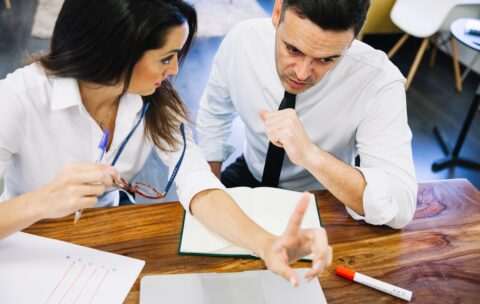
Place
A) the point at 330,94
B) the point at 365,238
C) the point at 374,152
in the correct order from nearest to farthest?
the point at 365,238, the point at 374,152, the point at 330,94

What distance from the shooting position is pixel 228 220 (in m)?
1.05

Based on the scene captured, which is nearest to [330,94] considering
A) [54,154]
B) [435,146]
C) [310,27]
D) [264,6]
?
[310,27]

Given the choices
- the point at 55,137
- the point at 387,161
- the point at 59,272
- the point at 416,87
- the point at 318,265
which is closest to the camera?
the point at 318,265

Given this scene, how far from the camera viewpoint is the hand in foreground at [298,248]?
2.60 feet

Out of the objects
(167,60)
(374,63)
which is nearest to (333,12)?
(374,63)

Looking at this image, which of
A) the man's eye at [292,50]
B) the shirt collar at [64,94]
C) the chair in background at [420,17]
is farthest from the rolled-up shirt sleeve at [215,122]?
the chair in background at [420,17]

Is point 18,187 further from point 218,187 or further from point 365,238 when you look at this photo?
point 365,238

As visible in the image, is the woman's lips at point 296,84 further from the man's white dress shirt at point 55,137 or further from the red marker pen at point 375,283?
the red marker pen at point 375,283

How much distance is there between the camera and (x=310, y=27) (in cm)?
117

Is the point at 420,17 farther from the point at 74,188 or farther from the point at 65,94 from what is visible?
the point at 74,188

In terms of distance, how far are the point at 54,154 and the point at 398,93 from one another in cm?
100

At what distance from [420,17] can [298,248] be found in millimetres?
3122

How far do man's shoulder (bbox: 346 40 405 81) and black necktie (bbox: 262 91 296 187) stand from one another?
0.79ft

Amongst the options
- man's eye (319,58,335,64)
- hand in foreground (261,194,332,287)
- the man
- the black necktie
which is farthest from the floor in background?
hand in foreground (261,194,332,287)
